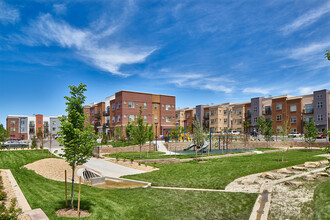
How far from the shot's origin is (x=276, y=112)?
68688 millimetres

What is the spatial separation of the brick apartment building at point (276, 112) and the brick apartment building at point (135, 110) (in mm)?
13365

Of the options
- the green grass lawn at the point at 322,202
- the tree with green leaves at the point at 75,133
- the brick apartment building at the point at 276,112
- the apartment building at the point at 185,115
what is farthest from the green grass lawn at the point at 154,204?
the apartment building at the point at 185,115

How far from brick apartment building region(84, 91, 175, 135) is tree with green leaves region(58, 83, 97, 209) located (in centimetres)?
4458

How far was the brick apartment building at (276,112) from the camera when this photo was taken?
59.0 meters

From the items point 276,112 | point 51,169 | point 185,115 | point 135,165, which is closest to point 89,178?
point 51,169

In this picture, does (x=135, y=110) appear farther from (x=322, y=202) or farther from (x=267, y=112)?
(x=322, y=202)

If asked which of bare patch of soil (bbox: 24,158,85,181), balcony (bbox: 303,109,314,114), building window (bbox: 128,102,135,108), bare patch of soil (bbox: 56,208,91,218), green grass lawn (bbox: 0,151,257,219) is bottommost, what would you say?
bare patch of soil (bbox: 24,158,85,181)

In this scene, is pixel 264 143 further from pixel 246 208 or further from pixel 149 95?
pixel 246 208

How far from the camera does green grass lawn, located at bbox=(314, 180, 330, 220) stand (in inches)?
348

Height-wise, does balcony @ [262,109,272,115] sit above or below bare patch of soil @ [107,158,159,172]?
above

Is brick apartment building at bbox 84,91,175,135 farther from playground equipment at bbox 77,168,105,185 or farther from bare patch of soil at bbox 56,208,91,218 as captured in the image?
bare patch of soil at bbox 56,208,91,218

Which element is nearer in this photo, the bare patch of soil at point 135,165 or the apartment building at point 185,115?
the bare patch of soil at point 135,165

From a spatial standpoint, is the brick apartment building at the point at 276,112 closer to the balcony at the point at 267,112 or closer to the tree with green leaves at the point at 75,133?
the balcony at the point at 267,112

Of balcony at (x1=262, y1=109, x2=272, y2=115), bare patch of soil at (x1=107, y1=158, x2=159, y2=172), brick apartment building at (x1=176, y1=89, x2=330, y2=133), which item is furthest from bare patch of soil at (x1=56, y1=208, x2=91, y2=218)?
balcony at (x1=262, y1=109, x2=272, y2=115)
